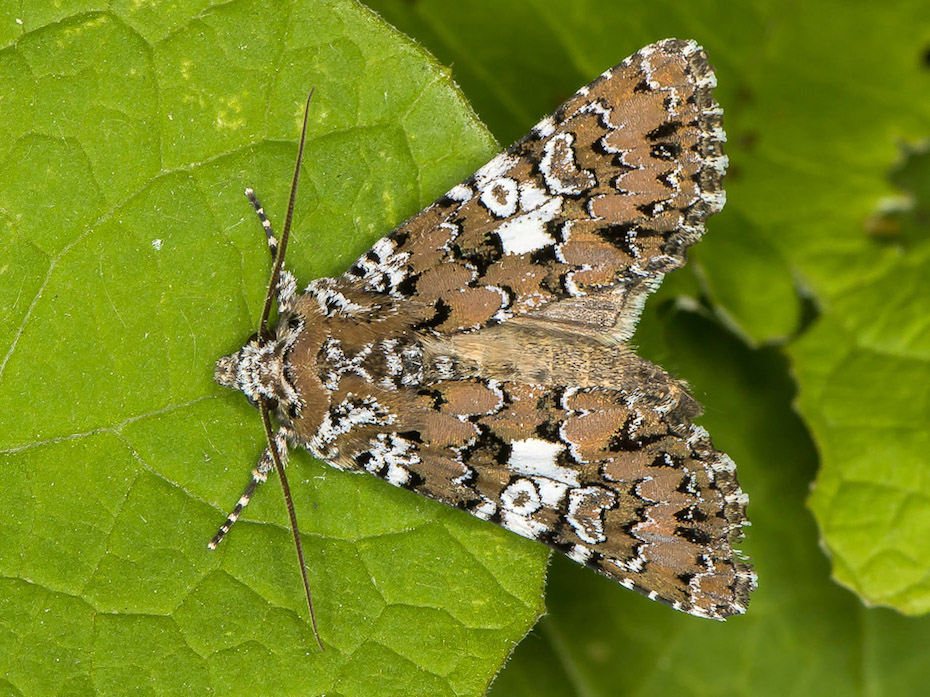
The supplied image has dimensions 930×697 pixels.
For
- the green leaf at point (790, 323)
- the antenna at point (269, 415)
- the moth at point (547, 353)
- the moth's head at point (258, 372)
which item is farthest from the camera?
the green leaf at point (790, 323)

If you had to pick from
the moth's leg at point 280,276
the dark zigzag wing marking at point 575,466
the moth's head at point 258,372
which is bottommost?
the dark zigzag wing marking at point 575,466

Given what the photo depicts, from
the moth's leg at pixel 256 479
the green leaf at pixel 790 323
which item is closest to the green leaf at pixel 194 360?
the moth's leg at pixel 256 479

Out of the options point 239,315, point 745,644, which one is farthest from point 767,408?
point 239,315

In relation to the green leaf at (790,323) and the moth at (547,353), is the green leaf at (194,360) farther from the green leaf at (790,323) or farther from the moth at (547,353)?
the green leaf at (790,323)

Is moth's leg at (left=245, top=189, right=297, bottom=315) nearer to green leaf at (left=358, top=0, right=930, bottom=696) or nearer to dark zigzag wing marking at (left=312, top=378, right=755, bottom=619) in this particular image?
dark zigzag wing marking at (left=312, top=378, right=755, bottom=619)

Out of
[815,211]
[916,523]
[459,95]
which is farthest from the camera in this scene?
[815,211]

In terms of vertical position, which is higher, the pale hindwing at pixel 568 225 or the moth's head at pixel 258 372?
the pale hindwing at pixel 568 225

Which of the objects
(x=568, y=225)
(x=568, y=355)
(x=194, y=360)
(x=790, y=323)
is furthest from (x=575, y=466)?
(x=194, y=360)

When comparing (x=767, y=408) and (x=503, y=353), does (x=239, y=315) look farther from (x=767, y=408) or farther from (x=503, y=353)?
(x=767, y=408)
